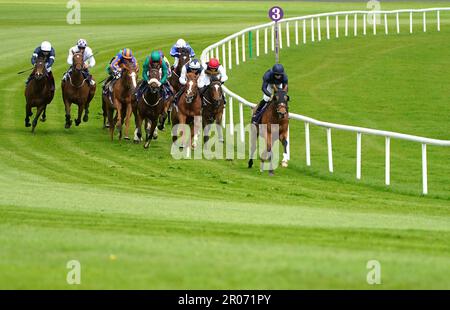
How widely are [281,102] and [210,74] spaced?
350 cm

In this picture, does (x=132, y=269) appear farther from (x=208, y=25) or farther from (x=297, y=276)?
(x=208, y=25)

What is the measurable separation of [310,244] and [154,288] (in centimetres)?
283

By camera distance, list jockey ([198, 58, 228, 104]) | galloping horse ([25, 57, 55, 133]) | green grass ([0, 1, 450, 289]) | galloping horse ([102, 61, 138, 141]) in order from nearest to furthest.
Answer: green grass ([0, 1, 450, 289])
jockey ([198, 58, 228, 104])
galloping horse ([102, 61, 138, 141])
galloping horse ([25, 57, 55, 133])

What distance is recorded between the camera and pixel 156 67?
23062 mm

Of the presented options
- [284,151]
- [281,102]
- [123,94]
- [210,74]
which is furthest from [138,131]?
[281,102]

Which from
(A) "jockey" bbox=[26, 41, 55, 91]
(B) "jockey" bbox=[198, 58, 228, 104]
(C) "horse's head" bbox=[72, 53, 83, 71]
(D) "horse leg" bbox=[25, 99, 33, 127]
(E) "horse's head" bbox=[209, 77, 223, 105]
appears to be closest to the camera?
(B) "jockey" bbox=[198, 58, 228, 104]

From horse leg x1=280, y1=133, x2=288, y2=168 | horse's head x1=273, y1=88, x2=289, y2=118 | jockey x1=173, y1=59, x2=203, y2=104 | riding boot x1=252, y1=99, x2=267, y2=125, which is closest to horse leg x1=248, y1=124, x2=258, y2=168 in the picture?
riding boot x1=252, y1=99, x2=267, y2=125

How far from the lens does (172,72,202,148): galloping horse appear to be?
22.5 m

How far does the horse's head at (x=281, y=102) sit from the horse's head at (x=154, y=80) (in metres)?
3.98

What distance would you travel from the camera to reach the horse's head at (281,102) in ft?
63.3

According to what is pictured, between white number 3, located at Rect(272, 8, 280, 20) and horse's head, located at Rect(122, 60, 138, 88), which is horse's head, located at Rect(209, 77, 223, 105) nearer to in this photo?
horse's head, located at Rect(122, 60, 138, 88)

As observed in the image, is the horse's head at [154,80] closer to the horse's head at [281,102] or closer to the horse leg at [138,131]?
the horse leg at [138,131]

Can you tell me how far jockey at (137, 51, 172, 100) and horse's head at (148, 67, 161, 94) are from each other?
0.08m

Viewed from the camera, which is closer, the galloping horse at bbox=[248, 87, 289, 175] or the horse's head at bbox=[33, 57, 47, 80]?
the galloping horse at bbox=[248, 87, 289, 175]
